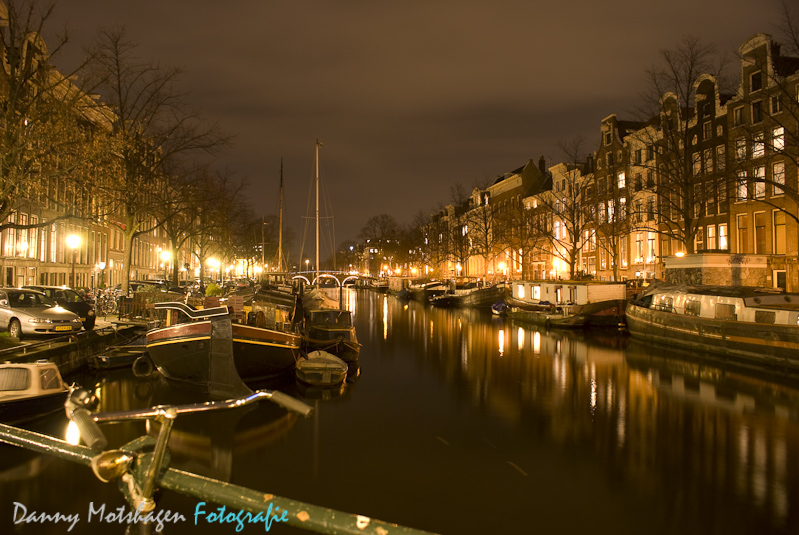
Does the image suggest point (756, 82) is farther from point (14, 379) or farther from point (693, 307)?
point (14, 379)

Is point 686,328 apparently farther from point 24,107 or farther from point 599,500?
point 24,107

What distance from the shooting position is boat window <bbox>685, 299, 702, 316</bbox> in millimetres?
25172

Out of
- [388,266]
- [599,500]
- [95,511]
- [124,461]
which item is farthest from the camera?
[388,266]

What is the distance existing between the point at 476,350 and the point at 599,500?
18.5 m

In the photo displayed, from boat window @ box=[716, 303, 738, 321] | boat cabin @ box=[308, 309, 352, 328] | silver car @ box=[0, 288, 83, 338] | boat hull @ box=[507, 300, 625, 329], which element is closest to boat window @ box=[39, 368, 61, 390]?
silver car @ box=[0, 288, 83, 338]

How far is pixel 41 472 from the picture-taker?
378 inches

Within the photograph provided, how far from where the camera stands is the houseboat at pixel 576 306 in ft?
117

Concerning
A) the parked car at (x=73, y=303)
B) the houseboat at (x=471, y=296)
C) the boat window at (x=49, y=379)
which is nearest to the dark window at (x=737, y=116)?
the houseboat at (x=471, y=296)

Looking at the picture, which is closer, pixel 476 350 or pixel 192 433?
pixel 192 433

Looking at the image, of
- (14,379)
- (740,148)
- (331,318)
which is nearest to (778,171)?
(740,148)

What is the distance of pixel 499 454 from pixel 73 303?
19435 millimetres

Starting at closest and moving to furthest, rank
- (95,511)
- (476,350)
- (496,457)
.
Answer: (95,511) < (496,457) < (476,350)

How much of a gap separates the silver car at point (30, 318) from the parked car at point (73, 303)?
198cm

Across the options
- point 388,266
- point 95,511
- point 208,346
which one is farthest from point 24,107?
point 388,266
